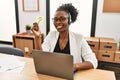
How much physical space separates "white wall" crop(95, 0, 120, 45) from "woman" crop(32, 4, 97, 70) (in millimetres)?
1422

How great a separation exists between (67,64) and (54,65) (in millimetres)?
110

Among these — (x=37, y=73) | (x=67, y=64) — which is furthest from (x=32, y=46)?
(x=67, y=64)

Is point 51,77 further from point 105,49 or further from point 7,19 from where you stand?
point 7,19

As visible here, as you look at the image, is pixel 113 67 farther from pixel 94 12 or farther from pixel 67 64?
pixel 67 64

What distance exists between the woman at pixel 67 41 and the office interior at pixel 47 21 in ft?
4.67

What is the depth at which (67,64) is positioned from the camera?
3.28 feet

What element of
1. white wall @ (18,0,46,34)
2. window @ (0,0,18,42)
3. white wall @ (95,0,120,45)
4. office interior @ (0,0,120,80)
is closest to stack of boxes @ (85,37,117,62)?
office interior @ (0,0,120,80)

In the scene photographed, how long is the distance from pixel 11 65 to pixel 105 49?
1885 millimetres

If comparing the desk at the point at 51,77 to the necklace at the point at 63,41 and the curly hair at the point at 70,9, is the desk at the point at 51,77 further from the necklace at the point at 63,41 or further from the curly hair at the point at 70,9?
the curly hair at the point at 70,9

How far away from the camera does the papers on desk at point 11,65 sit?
127 centimetres

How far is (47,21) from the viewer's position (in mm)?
3311

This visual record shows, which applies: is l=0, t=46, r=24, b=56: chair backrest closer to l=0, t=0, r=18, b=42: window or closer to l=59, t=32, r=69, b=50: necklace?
l=59, t=32, r=69, b=50: necklace

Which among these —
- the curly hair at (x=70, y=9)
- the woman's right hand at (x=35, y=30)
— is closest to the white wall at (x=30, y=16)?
the curly hair at (x=70, y=9)

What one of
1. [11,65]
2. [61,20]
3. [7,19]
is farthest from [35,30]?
[7,19]
